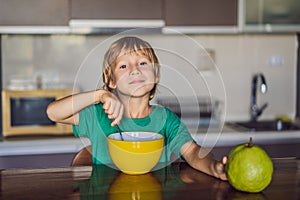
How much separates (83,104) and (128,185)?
27 centimetres

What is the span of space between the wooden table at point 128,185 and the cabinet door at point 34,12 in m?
1.28

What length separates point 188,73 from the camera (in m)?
1.46

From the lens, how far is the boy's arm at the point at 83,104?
1042 millimetres

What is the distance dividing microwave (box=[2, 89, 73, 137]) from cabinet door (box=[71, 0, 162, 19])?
442 millimetres

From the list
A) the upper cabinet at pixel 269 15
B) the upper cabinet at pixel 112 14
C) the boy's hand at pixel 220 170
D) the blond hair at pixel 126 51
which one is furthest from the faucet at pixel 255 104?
the boy's hand at pixel 220 170

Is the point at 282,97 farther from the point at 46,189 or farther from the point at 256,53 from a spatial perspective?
the point at 46,189

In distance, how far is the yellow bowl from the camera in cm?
104

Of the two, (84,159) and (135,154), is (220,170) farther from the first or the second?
(84,159)

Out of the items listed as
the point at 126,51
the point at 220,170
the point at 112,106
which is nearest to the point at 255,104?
the point at 126,51

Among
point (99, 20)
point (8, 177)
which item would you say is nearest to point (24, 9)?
point (99, 20)

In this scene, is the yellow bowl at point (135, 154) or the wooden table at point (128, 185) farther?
the yellow bowl at point (135, 154)

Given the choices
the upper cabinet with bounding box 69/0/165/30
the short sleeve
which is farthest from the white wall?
the short sleeve

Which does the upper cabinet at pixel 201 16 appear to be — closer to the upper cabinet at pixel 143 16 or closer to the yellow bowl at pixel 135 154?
the upper cabinet at pixel 143 16

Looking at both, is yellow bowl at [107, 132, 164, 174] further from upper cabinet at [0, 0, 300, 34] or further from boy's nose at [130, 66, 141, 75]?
upper cabinet at [0, 0, 300, 34]
